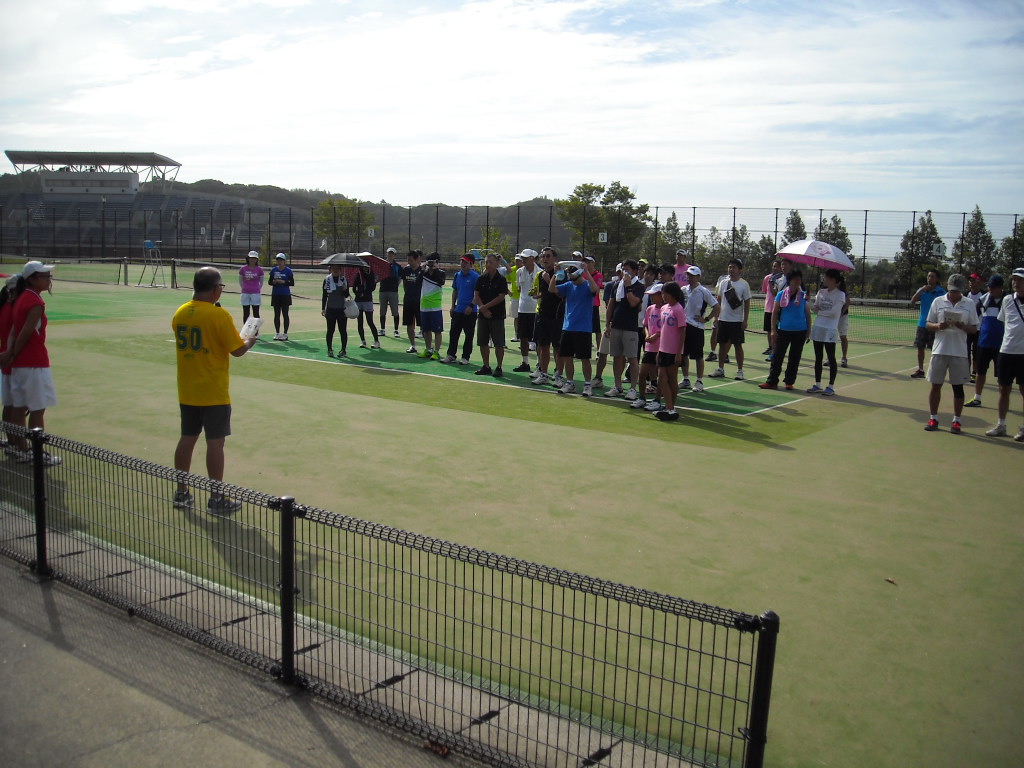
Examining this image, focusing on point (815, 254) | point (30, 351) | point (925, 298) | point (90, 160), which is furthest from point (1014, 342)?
point (90, 160)

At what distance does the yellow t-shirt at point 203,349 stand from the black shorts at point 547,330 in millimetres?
7032

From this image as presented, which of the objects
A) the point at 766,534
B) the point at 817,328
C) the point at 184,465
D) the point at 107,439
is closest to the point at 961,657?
the point at 766,534

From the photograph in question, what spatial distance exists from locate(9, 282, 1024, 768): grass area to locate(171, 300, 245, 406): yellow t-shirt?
3.92 feet

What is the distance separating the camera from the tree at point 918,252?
38.0m

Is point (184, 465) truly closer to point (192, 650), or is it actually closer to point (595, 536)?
point (192, 650)

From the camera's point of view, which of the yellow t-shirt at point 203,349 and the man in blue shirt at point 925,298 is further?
the man in blue shirt at point 925,298

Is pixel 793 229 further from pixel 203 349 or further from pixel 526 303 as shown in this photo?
pixel 203 349

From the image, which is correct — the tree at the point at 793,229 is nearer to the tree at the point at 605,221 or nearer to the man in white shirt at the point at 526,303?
the tree at the point at 605,221

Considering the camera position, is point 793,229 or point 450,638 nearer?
point 450,638

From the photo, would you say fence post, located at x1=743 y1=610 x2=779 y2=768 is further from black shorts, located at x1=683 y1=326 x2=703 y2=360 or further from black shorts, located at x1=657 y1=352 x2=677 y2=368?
black shorts, located at x1=683 y1=326 x2=703 y2=360

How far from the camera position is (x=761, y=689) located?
127 inches

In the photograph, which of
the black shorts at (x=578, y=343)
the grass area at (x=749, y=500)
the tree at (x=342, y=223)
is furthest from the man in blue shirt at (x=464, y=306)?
the tree at (x=342, y=223)

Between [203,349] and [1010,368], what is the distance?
366 inches

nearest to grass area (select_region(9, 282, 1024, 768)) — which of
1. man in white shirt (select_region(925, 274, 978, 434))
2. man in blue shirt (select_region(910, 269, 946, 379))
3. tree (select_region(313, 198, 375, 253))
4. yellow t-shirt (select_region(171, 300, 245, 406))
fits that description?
man in white shirt (select_region(925, 274, 978, 434))
